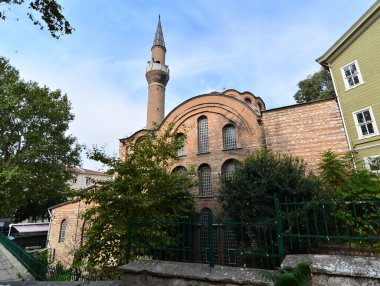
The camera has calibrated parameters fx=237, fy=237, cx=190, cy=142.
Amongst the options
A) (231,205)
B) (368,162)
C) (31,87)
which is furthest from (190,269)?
(31,87)

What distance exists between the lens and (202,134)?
17.0 m

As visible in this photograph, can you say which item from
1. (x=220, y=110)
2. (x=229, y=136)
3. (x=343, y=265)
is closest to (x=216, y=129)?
(x=229, y=136)

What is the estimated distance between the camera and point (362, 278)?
3043 millimetres

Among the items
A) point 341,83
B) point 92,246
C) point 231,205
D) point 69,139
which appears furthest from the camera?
point 69,139

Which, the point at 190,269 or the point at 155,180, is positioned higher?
the point at 155,180

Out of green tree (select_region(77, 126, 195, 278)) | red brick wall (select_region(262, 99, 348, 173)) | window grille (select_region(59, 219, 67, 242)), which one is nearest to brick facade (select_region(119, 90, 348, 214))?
red brick wall (select_region(262, 99, 348, 173))

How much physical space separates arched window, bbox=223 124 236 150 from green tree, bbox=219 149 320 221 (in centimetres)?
514

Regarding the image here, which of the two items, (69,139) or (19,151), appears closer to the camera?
(19,151)

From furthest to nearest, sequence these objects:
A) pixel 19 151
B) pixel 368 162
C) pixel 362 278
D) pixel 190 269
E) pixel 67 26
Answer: pixel 19 151 < pixel 368 162 < pixel 67 26 < pixel 190 269 < pixel 362 278

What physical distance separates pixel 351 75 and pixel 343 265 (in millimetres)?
12940

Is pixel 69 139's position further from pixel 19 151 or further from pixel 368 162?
pixel 368 162

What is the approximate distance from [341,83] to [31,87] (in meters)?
20.6

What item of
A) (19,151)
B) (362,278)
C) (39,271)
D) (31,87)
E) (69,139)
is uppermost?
(31,87)

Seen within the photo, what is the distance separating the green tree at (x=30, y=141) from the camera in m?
15.7
